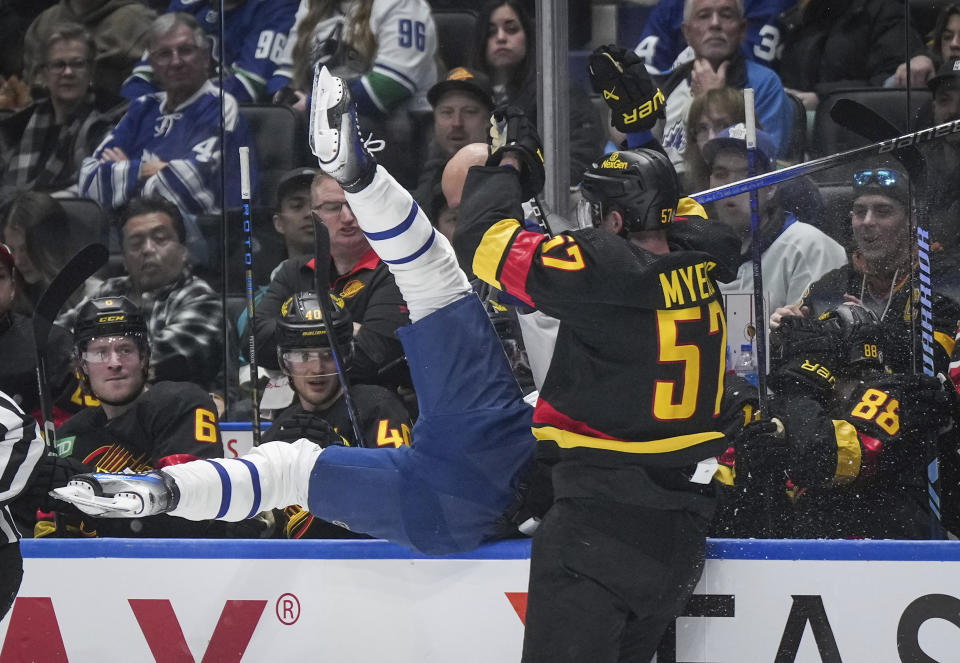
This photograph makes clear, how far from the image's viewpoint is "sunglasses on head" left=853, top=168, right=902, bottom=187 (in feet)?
14.3

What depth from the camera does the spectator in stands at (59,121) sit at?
18.0ft

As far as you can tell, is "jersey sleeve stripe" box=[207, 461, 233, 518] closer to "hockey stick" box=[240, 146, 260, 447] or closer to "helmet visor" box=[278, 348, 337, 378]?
"helmet visor" box=[278, 348, 337, 378]

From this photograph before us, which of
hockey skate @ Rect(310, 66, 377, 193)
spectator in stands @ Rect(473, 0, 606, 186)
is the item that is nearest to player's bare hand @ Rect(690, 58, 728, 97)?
spectator in stands @ Rect(473, 0, 606, 186)

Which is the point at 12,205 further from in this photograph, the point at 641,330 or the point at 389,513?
the point at 641,330

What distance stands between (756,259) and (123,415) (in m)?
2.07

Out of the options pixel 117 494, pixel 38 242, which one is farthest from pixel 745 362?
pixel 38 242

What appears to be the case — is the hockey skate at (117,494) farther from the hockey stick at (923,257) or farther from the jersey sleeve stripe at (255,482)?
the hockey stick at (923,257)

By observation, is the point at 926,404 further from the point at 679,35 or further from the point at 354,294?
the point at 354,294

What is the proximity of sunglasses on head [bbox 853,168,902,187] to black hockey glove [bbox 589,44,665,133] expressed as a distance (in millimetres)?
1457

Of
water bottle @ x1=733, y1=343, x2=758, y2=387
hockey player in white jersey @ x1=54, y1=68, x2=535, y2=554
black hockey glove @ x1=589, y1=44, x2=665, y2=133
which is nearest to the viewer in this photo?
hockey player in white jersey @ x1=54, y1=68, x2=535, y2=554

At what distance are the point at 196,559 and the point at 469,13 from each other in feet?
9.00

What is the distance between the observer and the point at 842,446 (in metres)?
3.57

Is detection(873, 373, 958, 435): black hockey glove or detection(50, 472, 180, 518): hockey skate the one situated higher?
detection(50, 472, 180, 518): hockey skate

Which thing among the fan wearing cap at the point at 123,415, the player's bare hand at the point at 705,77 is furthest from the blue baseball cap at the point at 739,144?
the fan wearing cap at the point at 123,415
